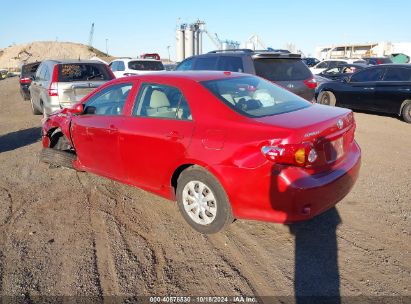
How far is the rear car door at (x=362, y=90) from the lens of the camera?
1047cm

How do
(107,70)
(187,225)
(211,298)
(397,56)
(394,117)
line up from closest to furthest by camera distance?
(211,298) < (187,225) < (107,70) < (394,117) < (397,56)

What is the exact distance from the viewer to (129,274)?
125 inches

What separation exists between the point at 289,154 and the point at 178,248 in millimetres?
1425

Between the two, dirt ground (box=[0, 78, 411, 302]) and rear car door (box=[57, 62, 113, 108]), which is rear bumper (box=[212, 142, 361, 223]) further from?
rear car door (box=[57, 62, 113, 108])

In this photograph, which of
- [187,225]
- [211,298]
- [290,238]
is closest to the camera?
[211,298]

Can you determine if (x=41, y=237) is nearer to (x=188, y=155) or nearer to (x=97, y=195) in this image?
(x=97, y=195)

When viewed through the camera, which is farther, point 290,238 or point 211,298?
point 290,238

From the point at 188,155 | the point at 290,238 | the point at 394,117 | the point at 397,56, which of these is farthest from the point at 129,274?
the point at 397,56

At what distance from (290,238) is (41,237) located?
101 inches

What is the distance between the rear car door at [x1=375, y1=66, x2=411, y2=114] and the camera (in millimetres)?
9680

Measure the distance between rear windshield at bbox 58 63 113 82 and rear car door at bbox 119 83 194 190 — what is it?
17.0 ft

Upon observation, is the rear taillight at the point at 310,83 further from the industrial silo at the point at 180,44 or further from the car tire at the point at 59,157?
the industrial silo at the point at 180,44

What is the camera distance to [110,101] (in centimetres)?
479

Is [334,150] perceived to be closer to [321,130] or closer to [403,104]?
[321,130]
